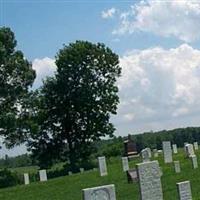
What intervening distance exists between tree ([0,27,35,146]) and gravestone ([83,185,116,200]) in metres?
30.5

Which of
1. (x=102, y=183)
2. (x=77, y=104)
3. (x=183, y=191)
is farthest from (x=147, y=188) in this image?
(x=77, y=104)

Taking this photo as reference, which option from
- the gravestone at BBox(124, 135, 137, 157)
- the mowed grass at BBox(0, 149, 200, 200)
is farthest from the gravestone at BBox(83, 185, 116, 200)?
the gravestone at BBox(124, 135, 137, 157)

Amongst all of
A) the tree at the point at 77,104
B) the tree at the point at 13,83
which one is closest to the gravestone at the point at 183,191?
the tree at the point at 13,83

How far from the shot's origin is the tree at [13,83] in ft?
147

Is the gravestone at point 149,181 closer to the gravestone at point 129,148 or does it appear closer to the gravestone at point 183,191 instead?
the gravestone at point 183,191

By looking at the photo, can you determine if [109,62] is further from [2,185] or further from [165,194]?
[165,194]

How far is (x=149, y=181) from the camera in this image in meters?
15.0

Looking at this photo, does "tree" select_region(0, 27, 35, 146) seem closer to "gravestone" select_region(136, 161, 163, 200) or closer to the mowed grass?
the mowed grass

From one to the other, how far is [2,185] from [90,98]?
15.5m

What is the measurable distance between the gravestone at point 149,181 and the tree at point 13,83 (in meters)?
29.5

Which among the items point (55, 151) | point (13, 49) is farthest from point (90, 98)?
point (13, 49)

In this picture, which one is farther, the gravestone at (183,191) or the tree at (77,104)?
the tree at (77,104)

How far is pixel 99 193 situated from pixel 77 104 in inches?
1621

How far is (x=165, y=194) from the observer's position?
19.6 m
